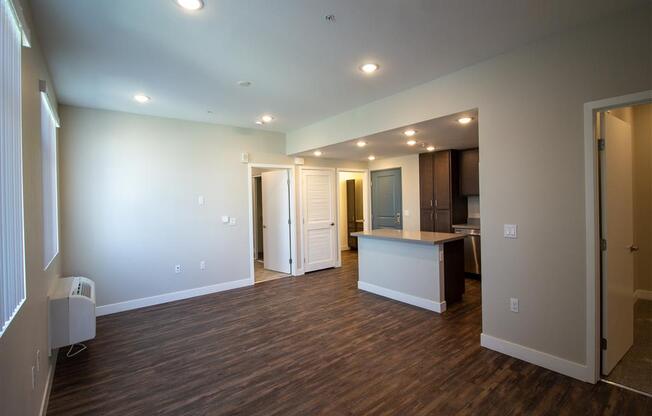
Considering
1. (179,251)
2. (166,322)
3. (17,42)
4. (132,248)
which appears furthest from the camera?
(179,251)

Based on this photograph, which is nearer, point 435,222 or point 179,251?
point 179,251

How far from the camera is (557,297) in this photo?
246cm

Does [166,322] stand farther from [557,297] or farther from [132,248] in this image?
[557,297]

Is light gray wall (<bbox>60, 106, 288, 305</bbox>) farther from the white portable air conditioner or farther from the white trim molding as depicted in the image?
the white trim molding

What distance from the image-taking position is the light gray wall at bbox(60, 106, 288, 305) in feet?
12.9

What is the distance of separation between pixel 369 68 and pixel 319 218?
3.75m

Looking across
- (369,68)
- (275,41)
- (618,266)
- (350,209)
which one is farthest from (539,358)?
(350,209)

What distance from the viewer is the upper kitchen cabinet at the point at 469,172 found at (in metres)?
5.52

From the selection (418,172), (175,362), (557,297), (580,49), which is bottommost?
(175,362)

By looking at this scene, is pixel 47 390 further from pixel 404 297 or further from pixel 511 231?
pixel 511 231

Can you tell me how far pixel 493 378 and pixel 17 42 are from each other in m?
3.88

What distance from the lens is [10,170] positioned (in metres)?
1.50

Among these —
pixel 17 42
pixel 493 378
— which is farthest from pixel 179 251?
pixel 493 378

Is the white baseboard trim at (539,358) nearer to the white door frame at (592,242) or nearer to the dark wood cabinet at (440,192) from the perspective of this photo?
the white door frame at (592,242)
